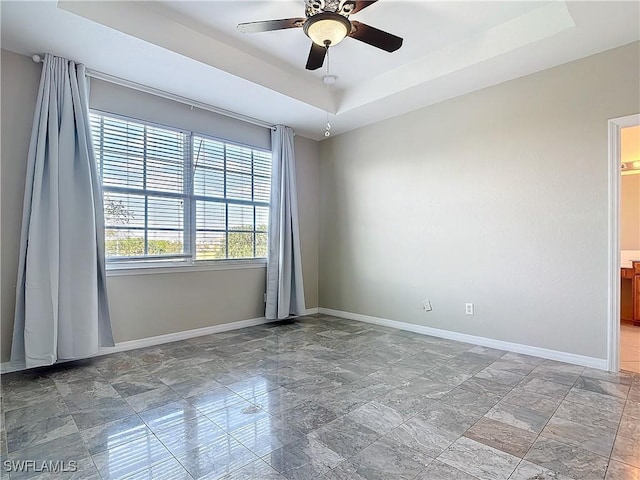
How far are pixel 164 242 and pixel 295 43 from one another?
235cm

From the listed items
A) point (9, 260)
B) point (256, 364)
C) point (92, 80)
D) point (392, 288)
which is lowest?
point (256, 364)

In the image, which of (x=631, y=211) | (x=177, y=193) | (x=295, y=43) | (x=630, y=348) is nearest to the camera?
(x=295, y=43)

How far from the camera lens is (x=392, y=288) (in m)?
4.23

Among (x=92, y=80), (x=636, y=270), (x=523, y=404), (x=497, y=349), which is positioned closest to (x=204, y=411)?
(x=523, y=404)

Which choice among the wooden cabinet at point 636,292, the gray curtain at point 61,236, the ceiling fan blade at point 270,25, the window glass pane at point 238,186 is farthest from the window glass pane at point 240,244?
the wooden cabinet at point 636,292

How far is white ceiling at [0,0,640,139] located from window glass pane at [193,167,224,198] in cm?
77

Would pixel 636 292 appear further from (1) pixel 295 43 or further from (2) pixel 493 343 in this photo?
(1) pixel 295 43

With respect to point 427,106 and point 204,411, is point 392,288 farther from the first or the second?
point 204,411

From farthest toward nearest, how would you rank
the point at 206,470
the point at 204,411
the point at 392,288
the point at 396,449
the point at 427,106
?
the point at 392,288 < the point at 427,106 < the point at 204,411 < the point at 396,449 < the point at 206,470

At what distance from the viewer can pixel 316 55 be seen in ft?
8.57

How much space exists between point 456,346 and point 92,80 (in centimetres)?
427

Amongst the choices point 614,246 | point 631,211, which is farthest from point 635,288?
point 614,246

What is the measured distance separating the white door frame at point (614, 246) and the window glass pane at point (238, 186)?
Result: 362 cm

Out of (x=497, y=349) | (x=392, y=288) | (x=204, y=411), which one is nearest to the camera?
(x=204, y=411)
